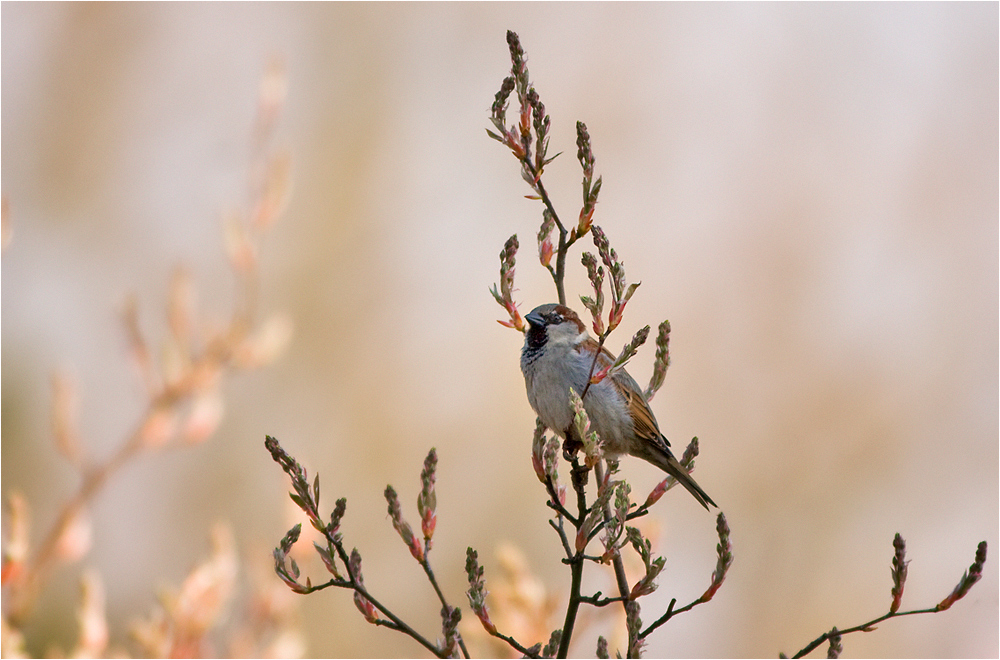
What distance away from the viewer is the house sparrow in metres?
3.06

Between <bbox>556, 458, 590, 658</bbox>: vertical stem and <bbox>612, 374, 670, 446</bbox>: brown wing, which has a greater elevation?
<bbox>612, 374, 670, 446</bbox>: brown wing

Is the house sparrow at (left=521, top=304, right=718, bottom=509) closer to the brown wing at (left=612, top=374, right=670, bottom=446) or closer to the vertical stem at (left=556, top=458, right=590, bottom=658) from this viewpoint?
the brown wing at (left=612, top=374, right=670, bottom=446)

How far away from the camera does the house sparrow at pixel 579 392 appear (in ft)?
10.0

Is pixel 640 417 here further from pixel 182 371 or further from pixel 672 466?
pixel 182 371

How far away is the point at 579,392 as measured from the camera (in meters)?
3.09

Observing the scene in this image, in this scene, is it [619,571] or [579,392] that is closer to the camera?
[619,571]

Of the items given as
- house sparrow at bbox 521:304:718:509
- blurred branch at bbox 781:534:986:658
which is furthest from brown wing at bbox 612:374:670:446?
blurred branch at bbox 781:534:986:658

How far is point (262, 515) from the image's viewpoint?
22.7ft

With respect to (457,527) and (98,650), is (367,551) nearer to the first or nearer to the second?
(457,527)

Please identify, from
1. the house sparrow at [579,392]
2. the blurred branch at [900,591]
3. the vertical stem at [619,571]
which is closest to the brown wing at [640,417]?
the house sparrow at [579,392]

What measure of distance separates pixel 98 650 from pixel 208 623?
1.10 feet

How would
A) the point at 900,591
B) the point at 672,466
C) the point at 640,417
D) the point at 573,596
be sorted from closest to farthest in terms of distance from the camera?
1. the point at 573,596
2. the point at 900,591
3. the point at 640,417
4. the point at 672,466

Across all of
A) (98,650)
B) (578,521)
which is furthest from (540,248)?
(98,650)

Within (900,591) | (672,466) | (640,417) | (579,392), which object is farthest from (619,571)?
(672,466)
